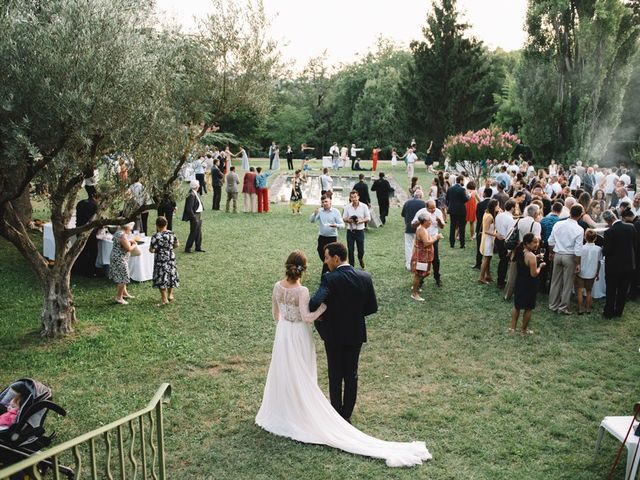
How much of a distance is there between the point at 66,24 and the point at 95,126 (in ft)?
4.01

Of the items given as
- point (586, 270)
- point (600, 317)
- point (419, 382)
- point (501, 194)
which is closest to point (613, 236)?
point (586, 270)

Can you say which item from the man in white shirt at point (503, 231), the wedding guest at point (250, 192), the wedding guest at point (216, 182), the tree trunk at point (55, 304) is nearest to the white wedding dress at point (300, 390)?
the tree trunk at point (55, 304)

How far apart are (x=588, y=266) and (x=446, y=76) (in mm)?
31827

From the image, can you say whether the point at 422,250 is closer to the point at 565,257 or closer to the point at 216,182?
the point at 565,257

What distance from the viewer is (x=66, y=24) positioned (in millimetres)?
6848

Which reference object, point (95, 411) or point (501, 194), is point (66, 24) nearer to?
point (95, 411)

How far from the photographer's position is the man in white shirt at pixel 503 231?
11.5 m

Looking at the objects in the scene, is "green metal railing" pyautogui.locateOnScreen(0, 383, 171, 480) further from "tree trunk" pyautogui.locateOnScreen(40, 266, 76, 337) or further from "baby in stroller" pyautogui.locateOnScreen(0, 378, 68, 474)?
"tree trunk" pyautogui.locateOnScreen(40, 266, 76, 337)

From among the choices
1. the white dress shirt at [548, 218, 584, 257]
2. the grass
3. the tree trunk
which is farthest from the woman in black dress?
the tree trunk

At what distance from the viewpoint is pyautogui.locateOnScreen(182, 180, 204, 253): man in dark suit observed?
14070 mm

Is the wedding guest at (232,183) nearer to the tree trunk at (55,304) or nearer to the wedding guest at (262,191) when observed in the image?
the wedding guest at (262,191)

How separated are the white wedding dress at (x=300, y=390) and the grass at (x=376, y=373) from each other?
17 cm

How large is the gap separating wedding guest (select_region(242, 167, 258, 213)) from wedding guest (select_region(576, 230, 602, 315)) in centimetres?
1252

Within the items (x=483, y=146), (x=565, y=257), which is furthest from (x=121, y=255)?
(x=483, y=146)
